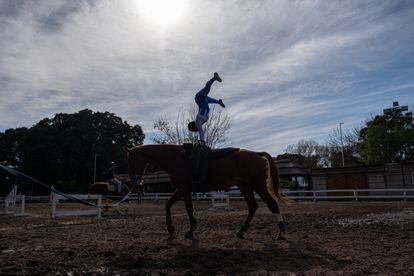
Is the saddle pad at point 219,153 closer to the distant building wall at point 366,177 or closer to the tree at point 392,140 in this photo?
the distant building wall at point 366,177

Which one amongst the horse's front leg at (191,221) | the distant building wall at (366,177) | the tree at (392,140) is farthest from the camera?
the tree at (392,140)

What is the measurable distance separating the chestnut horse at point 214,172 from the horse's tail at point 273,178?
Result: 35cm

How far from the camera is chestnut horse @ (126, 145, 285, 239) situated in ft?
25.6

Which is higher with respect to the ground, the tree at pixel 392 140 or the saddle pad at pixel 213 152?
the tree at pixel 392 140

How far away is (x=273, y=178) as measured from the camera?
28.6 feet

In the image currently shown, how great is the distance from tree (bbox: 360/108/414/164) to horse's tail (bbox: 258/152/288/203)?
108 feet

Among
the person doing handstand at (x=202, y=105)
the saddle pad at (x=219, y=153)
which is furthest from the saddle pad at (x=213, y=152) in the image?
the person doing handstand at (x=202, y=105)

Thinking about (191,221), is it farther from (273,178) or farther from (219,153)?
(273,178)

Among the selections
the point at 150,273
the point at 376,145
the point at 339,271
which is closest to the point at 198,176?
the point at 150,273

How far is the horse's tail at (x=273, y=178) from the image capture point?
8531mm

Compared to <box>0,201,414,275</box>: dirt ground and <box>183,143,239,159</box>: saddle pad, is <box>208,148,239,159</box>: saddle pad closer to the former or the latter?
<box>183,143,239,159</box>: saddle pad

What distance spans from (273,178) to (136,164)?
10.7 feet

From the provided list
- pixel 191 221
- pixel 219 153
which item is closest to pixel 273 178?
pixel 219 153

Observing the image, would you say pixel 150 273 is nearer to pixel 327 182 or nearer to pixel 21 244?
pixel 21 244
